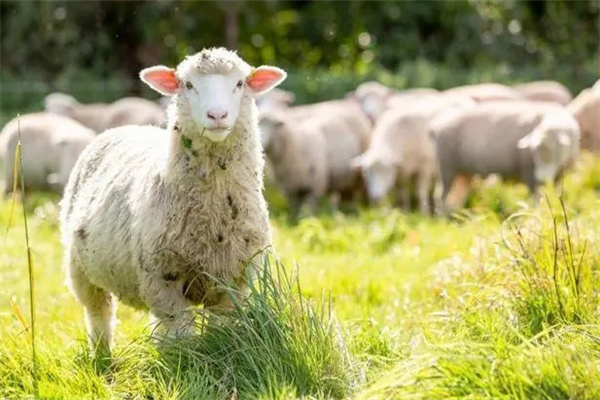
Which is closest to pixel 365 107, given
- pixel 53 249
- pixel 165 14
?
pixel 53 249

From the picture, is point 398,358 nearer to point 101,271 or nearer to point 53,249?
point 101,271

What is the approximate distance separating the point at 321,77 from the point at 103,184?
1874 centimetres

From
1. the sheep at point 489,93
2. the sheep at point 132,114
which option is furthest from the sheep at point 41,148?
the sheep at point 489,93

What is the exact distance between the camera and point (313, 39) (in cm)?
3092

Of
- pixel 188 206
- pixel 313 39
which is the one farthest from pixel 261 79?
pixel 313 39

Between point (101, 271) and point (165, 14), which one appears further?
point (165, 14)

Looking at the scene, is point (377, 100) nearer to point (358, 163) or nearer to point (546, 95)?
point (546, 95)

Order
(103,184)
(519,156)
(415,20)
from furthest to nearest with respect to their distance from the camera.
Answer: (415,20), (519,156), (103,184)

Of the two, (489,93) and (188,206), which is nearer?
(188,206)

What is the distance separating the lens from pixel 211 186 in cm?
628

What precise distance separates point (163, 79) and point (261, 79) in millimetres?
495

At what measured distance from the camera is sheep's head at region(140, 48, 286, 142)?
605 cm

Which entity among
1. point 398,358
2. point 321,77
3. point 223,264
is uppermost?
point 223,264

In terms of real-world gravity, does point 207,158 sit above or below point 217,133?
below
